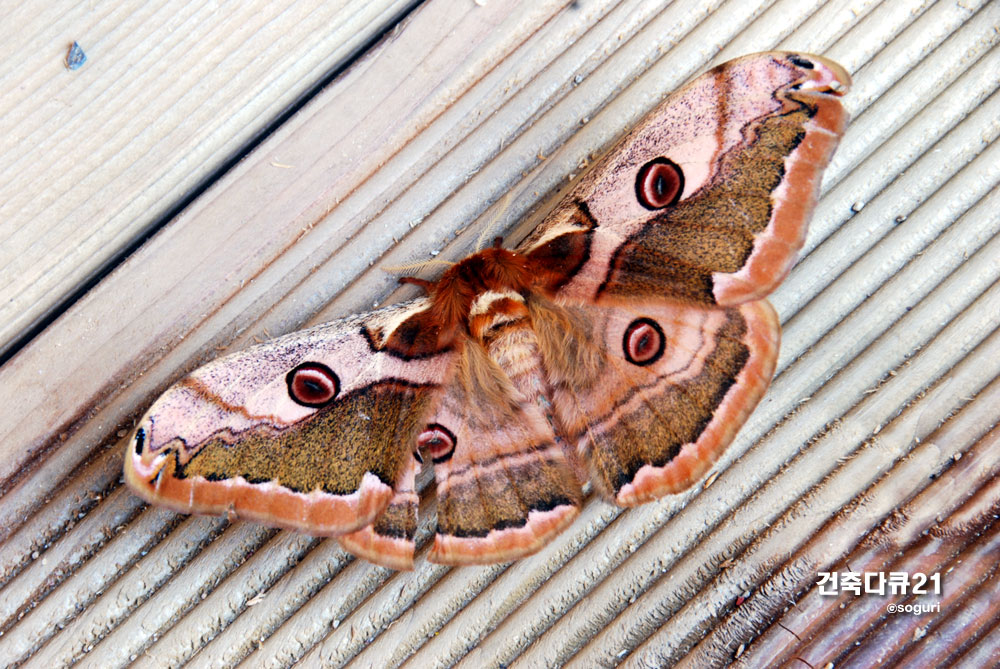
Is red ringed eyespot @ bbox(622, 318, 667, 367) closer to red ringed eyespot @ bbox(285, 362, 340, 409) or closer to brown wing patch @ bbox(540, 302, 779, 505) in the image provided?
brown wing patch @ bbox(540, 302, 779, 505)


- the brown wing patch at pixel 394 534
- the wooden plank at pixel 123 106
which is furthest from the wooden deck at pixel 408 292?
the brown wing patch at pixel 394 534

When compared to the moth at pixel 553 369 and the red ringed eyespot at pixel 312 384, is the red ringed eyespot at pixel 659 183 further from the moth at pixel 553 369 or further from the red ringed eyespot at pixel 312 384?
the red ringed eyespot at pixel 312 384

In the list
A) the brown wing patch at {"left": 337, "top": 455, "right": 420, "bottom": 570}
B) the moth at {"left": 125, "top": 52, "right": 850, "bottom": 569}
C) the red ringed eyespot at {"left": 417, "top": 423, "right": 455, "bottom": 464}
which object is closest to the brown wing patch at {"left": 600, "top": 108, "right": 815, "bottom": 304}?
the moth at {"left": 125, "top": 52, "right": 850, "bottom": 569}

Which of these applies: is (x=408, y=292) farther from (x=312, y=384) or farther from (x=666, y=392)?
(x=666, y=392)

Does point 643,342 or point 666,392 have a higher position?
point 643,342

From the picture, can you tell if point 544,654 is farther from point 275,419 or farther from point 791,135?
point 791,135

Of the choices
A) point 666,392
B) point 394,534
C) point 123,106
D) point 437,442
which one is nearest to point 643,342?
point 666,392

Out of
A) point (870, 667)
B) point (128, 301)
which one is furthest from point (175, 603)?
point (870, 667)
